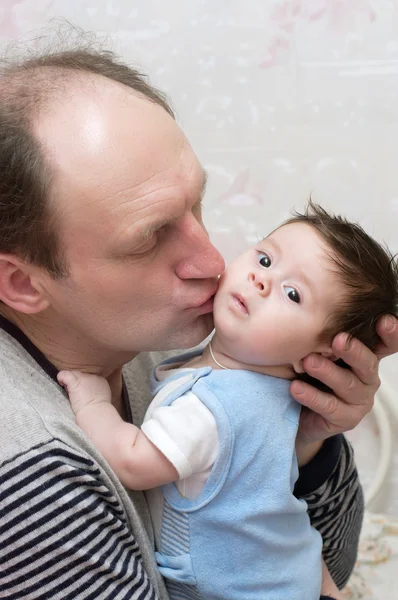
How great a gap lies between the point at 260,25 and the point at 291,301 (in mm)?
1076

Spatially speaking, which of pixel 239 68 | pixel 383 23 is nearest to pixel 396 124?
pixel 383 23

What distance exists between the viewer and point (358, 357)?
1.03 meters

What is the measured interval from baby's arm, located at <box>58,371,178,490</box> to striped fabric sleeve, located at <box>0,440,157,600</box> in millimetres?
59

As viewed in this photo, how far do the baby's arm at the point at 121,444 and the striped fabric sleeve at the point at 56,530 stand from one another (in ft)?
0.19

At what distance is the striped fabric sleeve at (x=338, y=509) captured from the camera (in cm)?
122

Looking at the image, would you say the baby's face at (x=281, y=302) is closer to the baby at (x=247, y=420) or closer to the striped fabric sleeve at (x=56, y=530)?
the baby at (x=247, y=420)

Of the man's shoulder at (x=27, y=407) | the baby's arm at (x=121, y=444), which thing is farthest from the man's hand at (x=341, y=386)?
the man's shoulder at (x=27, y=407)

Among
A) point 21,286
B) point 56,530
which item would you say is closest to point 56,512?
point 56,530

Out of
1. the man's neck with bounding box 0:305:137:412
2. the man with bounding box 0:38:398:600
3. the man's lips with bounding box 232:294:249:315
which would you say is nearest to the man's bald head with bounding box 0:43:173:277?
the man with bounding box 0:38:398:600

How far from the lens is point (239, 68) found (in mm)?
1836

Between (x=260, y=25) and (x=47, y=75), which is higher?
(x=47, y=75)

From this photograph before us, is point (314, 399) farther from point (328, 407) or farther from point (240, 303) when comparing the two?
point (240, 303)

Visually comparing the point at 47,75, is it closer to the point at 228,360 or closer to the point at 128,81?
the point at 128,81

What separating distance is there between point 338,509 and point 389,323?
40 centimetres
